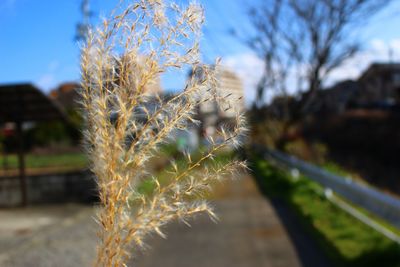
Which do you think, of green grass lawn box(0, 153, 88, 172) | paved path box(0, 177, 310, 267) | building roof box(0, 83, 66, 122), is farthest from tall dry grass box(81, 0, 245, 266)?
green grass lawn box(0, 153, 88, 172)

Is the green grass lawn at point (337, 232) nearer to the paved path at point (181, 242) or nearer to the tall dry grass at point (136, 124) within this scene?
the paved path at point (181, 242)

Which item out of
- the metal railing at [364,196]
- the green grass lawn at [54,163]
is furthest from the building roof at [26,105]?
the metal railing at [364,196]

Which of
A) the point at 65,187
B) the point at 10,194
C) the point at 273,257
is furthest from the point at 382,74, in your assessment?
the point at 10,194

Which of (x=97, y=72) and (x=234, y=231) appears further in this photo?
(x=234, y=231)

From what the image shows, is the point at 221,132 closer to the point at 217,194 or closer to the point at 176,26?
the point at 176,26

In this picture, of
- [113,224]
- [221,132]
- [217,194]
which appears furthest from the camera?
[217,194]

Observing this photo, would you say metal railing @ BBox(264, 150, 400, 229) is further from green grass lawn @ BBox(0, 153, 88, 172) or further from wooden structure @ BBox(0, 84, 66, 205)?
green grass lawn @ BBox(0, 153, 88, 172)

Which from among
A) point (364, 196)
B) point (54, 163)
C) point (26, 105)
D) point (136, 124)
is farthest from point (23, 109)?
point (136, 124)
